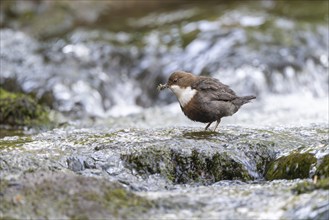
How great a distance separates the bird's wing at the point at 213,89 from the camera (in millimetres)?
6082

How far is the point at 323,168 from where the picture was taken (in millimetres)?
4637

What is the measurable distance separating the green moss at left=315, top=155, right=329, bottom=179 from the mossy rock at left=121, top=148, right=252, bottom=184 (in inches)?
28.2

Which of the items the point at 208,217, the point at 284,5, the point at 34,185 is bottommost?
the point at 208,217

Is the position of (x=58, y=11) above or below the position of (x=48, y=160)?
above

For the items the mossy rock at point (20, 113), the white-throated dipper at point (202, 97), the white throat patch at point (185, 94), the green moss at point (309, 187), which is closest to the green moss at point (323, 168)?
the green moss at point (309, 187)

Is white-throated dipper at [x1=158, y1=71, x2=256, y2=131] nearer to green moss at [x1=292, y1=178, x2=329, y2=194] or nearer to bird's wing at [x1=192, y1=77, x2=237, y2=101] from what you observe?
bird's wing at [x1=192, y1=77, x2=237, y2=101]

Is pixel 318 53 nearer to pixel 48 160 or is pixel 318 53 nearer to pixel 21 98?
pixel 21 98

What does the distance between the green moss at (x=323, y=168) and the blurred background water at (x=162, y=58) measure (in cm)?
348

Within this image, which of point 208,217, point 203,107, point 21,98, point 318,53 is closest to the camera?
point 208,217

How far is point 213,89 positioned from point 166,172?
1.43 meters

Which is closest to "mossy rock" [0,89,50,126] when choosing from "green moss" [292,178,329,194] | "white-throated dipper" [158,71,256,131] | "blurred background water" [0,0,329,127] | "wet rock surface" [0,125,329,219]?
"blurred background water" [0,0,329,127]

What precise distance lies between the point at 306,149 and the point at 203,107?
1268mm

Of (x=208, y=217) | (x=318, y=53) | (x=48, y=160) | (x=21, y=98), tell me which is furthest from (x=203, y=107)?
(x=318, y=53)

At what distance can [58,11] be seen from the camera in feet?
45.7
